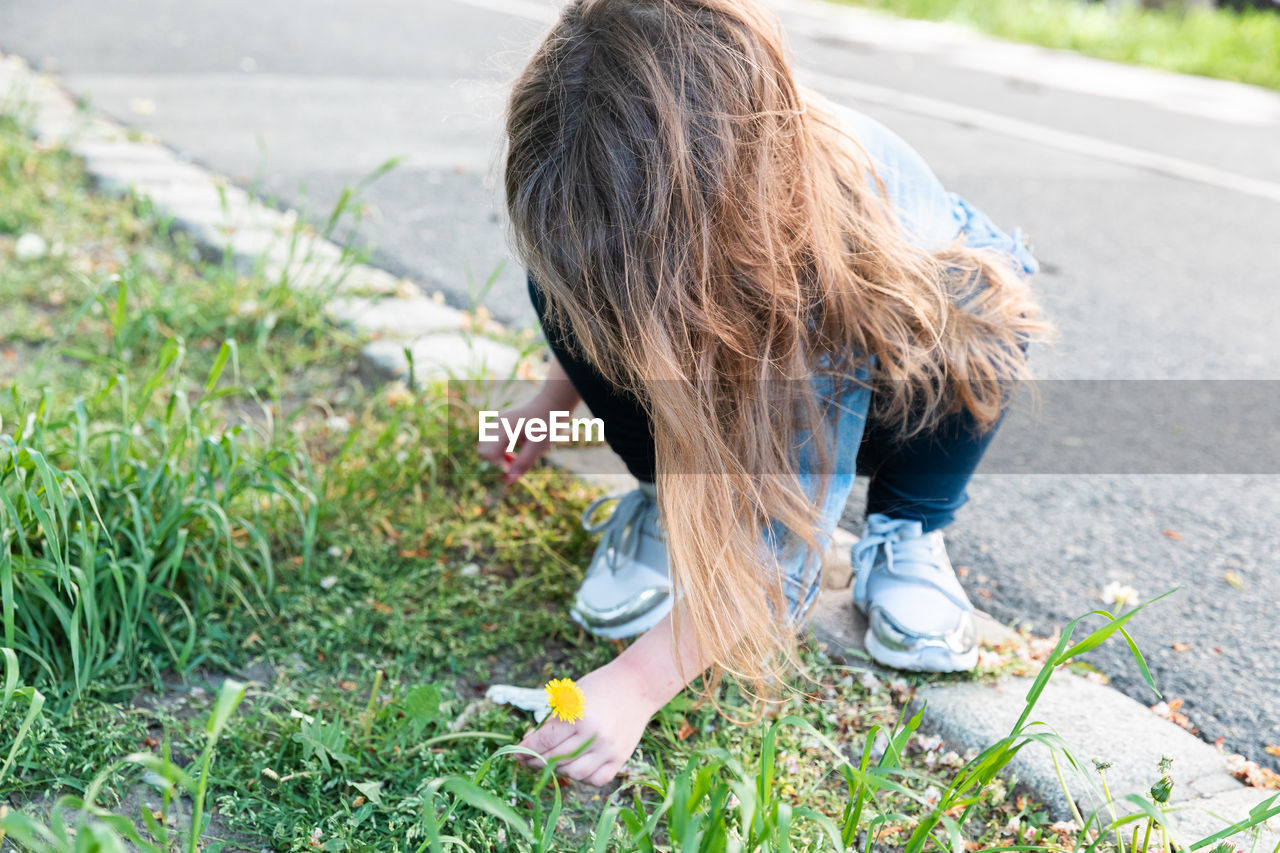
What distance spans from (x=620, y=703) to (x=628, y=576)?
1.10 ft

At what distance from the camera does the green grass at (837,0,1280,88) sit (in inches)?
228

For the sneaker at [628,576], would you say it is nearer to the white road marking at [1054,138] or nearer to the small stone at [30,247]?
the small stone at [30,247]

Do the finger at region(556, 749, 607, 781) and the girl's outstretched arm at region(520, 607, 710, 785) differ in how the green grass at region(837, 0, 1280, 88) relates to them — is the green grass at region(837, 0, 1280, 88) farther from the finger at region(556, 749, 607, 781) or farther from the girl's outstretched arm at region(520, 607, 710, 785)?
the finger at region(556, 749, 607, 781)

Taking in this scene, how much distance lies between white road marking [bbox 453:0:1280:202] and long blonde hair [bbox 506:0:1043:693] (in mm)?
2861

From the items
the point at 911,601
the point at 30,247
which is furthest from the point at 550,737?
the point at 30,247

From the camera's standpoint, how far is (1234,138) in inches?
176

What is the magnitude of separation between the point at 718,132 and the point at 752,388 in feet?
0.94

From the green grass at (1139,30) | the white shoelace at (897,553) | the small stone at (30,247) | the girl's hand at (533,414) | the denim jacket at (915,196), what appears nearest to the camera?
the denim jacket at (915,196)

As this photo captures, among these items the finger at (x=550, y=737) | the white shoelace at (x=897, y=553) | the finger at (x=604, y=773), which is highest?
the white shoelace at (x=897, y=553)

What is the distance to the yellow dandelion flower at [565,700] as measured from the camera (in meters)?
1.19

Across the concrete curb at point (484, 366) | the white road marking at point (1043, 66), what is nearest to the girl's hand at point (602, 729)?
the concrete curb at point (484, 366)

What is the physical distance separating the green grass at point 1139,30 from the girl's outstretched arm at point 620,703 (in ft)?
18.3

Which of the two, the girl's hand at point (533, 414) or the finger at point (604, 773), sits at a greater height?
the girl's hand at point (533, 414)

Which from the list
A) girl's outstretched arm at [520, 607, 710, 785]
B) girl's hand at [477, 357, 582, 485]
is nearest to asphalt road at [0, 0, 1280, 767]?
girl's hand at [477, 357, 582, 485]
